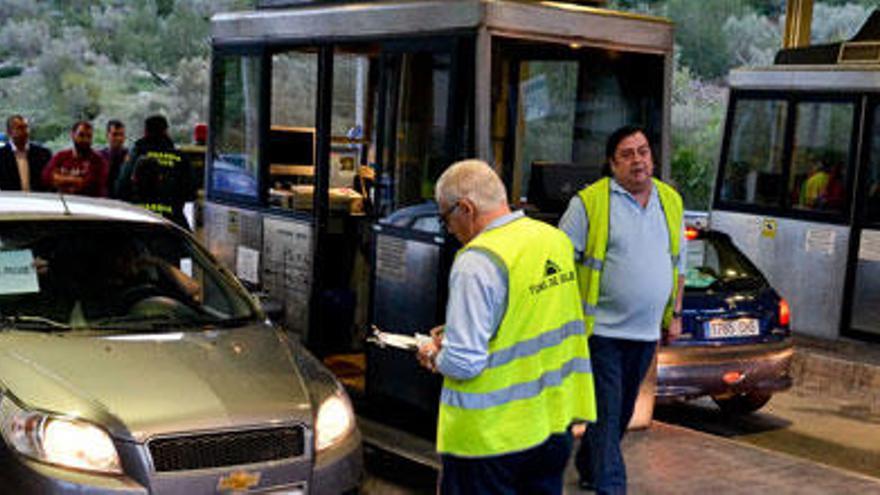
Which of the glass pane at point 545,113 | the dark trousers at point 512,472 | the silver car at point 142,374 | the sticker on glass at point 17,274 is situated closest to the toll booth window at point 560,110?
the glass pane at point 545,113

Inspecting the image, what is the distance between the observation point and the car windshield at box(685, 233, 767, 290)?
8820 mm

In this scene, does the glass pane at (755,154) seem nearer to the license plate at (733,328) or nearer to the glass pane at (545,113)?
the license plate at (733,328)

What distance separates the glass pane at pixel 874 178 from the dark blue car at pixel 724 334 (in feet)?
9.06

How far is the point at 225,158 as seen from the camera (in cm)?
975

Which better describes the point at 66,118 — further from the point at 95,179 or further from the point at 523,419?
the point at 523,419

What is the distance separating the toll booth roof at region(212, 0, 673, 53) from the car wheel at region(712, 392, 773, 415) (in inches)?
117

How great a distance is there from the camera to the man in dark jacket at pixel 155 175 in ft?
35.4

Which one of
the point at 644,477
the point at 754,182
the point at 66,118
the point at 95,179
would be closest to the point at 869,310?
the point at 754,182

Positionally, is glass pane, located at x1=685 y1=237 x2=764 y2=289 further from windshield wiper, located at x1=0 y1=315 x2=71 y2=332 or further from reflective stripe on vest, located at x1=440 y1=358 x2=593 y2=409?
reflective stripe on vest, located at x1=440 y1=358 x2=593 y2=409

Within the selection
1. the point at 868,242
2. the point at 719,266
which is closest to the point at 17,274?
the point at 719,266

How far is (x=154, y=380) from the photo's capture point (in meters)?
5.18

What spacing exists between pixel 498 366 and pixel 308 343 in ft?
16.4

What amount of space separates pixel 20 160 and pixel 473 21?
6293 mm

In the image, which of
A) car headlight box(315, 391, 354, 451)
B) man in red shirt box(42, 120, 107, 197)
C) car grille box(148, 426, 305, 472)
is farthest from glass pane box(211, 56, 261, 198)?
car grille box(148, 426, 305, 472)
